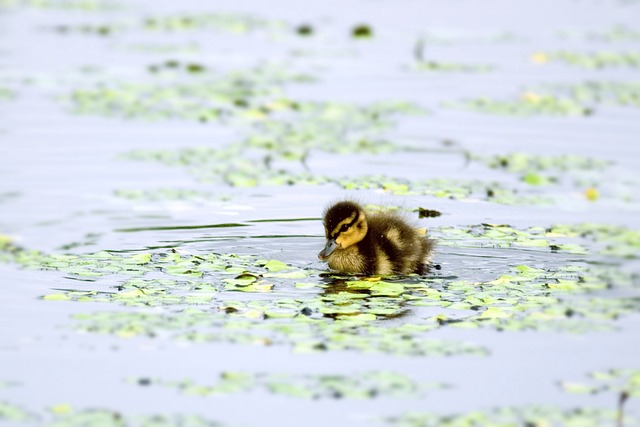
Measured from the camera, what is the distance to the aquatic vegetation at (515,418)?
20.8ft

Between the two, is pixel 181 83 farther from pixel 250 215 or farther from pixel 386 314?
pixel 386 314

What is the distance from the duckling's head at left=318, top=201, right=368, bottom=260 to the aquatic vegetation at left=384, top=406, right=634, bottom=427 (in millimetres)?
3001

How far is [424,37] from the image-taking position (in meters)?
20.2

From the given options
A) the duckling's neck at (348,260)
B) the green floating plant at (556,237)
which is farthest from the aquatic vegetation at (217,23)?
the duckling's neck at (348,260)

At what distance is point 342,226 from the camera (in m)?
9.41

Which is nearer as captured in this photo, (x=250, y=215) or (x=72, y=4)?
(x=250, y=215)

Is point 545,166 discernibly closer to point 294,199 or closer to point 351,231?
point 294,199

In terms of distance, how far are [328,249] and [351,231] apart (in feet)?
0.72

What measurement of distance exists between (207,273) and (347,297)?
1.08 m

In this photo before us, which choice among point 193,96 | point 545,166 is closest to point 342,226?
point 545,166

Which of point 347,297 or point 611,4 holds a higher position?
point 611,4

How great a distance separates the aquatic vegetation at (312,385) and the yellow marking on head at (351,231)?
248 centimetres

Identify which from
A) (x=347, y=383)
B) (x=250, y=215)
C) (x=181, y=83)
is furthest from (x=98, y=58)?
(x=347, y=383)

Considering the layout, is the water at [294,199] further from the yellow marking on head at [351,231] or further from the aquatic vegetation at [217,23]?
the yellow marking on head at [351,231]
